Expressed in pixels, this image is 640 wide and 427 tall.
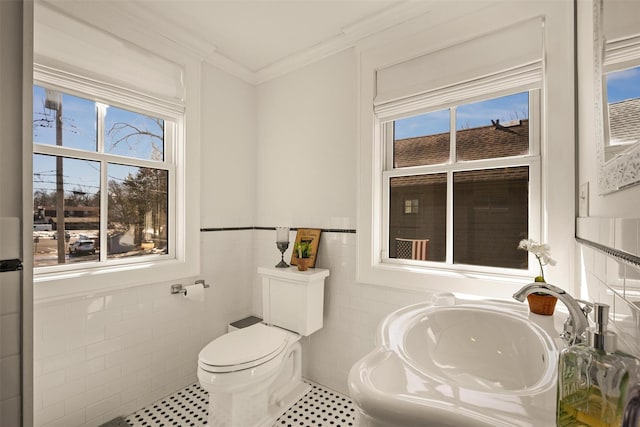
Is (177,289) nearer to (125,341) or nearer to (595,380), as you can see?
(125,341)

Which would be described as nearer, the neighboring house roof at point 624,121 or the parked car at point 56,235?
the neighboring house roof at point 624,121

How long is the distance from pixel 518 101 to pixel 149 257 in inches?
97.0

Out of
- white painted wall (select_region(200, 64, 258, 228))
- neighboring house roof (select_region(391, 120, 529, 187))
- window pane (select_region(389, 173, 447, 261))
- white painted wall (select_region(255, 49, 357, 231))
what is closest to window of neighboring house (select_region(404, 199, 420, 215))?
window pane (select_region(389, 173, 447, 261))

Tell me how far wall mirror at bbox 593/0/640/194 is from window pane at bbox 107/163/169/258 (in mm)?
2331

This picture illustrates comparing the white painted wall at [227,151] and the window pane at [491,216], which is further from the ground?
the white painted wall at [227,151]

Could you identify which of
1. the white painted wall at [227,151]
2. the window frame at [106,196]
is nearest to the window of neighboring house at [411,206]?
the white painted wall at [227,151]

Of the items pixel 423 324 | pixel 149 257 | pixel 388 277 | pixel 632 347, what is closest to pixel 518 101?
pixel 388 277

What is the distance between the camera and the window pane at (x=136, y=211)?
2.01 meters

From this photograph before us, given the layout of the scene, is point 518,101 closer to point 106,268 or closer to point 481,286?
point 481,286

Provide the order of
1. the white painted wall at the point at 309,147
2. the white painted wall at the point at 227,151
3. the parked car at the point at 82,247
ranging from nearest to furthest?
the parked car at the point at 82,247, the white painted wall at the point at 309,147, the white painted wall at the point at 227,151

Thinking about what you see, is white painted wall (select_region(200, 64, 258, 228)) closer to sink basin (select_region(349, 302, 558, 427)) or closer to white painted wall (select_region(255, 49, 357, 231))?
white painted wall (select_region(255, 49, 357, 231))

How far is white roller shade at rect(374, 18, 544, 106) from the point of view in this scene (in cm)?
156

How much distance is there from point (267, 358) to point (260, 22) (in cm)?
205

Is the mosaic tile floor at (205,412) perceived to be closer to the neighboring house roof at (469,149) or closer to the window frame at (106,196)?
the window frame at (106,196)
